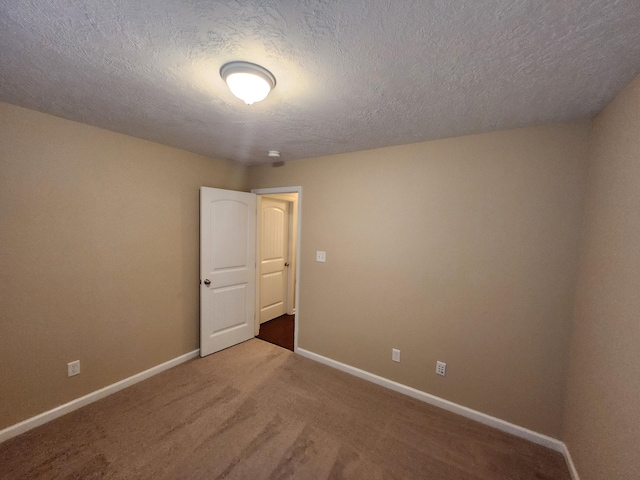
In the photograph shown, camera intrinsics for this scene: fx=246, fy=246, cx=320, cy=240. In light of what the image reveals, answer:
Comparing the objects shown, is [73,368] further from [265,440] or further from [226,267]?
[265,440]

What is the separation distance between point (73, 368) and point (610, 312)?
11.9 feet

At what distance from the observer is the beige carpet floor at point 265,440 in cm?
154

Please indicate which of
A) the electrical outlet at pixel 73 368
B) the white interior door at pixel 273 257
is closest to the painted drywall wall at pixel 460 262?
the white interior door at pixel 273 257

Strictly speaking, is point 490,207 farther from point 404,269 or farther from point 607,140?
point 404,269

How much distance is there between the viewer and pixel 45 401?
1861 mm

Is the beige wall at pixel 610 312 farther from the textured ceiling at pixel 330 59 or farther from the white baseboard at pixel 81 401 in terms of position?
the white baseboard at pixel 81 401

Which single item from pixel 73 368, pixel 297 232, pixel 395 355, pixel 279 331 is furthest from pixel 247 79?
pixel 279 331

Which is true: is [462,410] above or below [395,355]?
below

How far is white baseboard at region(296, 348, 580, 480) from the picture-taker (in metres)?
1.74

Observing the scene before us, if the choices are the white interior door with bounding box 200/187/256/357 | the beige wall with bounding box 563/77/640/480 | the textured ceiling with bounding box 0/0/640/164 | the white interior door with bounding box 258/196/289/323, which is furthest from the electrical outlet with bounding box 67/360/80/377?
the beige wall with bounding box 563/77/640/480

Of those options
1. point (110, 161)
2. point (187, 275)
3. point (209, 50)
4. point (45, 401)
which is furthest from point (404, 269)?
point (45, 401)

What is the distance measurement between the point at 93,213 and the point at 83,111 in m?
0.78

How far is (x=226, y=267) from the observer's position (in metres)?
2.99

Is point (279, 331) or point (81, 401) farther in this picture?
point (279, 331)
